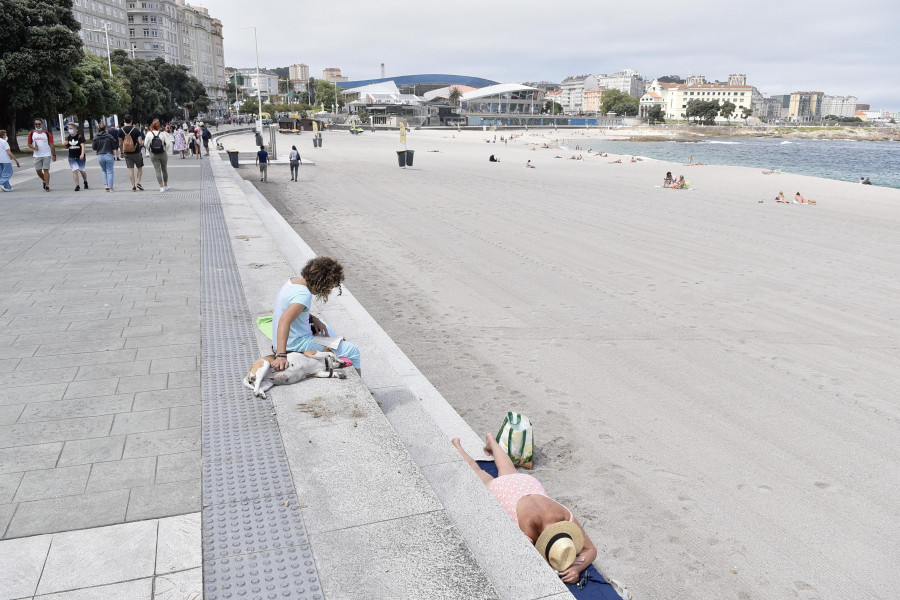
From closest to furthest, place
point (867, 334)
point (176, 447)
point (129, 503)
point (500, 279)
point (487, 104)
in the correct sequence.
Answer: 1. point (129, 503)
2. point (176, 447)
3. point (867, 334)
4. point (500, 279)
5. point (487, 104)

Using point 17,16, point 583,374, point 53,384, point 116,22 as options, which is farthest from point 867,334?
point 116,22

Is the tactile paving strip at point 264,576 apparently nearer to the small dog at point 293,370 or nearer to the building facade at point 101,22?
the small dog at point 293,370

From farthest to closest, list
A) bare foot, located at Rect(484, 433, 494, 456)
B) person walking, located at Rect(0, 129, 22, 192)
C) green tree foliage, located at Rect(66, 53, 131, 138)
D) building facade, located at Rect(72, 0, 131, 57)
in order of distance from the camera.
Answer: building facade, located at Rect(72, 0, 131, 57) < green tree foliage, located at Rect(66, 53, 131, 138) < person walking, located at Rect(0, 129, 22, 192) < bare foot, located at Rect(484, 433, 494, 456)

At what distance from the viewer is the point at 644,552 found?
362cm

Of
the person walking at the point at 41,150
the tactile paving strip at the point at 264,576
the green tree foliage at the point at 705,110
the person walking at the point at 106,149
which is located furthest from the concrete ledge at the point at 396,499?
the green tree foliage at the point at 705,110

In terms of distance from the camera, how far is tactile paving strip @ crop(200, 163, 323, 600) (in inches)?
107

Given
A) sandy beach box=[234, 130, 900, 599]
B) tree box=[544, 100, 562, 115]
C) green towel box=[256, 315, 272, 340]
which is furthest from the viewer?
tree box=[544, 100, 562, 115]

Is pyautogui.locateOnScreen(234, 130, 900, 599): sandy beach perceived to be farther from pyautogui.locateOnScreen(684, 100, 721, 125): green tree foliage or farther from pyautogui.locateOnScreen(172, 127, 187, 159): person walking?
pyautogui.locateOnScreen(684, 100, 721, 125): green tree foliage

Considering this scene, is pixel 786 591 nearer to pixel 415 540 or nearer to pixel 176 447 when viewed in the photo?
pixel 415 540

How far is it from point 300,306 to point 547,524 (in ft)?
7.48

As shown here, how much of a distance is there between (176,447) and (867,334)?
710cm

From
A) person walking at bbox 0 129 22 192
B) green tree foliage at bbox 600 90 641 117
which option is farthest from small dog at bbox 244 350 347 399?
green tree foliage at bbox 600 90 641 117

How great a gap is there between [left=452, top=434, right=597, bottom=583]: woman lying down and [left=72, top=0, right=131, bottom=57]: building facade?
96012 millimetres

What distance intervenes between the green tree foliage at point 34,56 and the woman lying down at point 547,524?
105 ft
